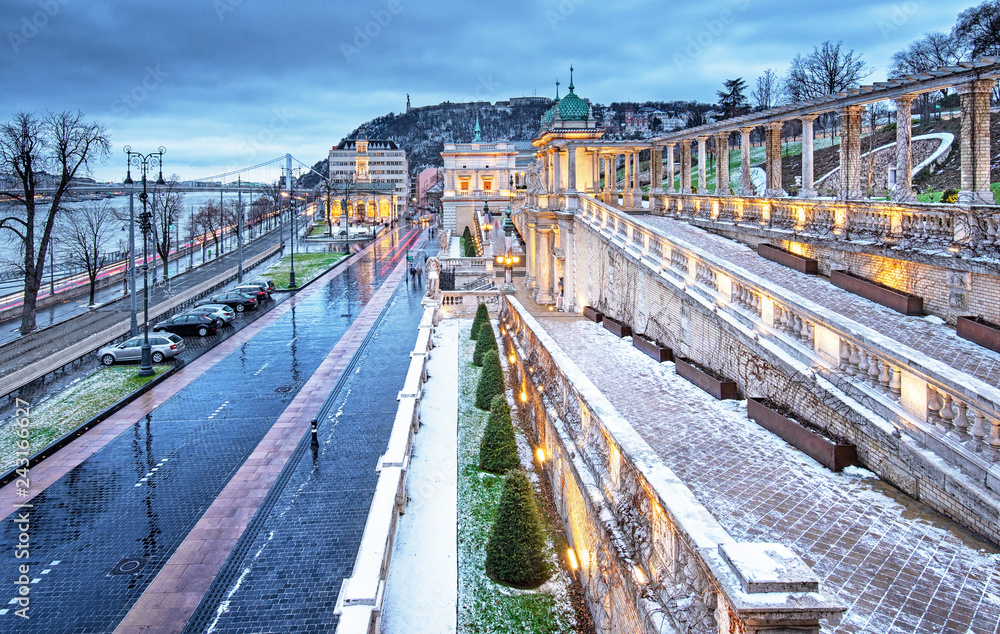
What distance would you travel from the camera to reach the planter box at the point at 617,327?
60.0ft

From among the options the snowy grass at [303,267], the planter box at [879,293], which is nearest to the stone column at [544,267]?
the planter box at [879,293]

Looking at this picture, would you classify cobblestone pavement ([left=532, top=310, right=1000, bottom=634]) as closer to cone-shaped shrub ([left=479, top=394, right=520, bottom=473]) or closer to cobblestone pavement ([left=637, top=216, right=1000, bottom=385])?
cobblestone pavement ([left=637, top=216, right=1000, bottom=385])

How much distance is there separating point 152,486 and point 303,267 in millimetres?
43498

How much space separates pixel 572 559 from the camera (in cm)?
989

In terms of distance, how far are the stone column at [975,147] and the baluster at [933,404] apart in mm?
7495

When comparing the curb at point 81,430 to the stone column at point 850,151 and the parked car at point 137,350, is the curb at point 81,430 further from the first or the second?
the stone column at point 850,151

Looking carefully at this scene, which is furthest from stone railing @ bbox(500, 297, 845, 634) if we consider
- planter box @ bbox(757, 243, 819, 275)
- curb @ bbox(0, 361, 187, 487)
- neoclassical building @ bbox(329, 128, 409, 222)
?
neoclassical building @ bbox(329, 128, 409, 222)

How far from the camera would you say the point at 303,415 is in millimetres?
20047

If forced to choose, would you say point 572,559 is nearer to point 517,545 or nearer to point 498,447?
point 517,545

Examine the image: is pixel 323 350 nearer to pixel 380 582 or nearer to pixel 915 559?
pixel 380 582

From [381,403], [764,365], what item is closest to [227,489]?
[381,403]

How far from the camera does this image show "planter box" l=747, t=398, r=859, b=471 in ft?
26.2

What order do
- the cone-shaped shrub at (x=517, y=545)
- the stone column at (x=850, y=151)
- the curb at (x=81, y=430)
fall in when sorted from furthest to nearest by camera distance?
the stone column at (x=850, y=151)
the curb at (x=81, y=430)
the cone-shaped shrub at (x=517, y=545)

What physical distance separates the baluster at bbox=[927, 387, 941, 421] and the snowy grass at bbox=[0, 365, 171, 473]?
1935 centimetres
